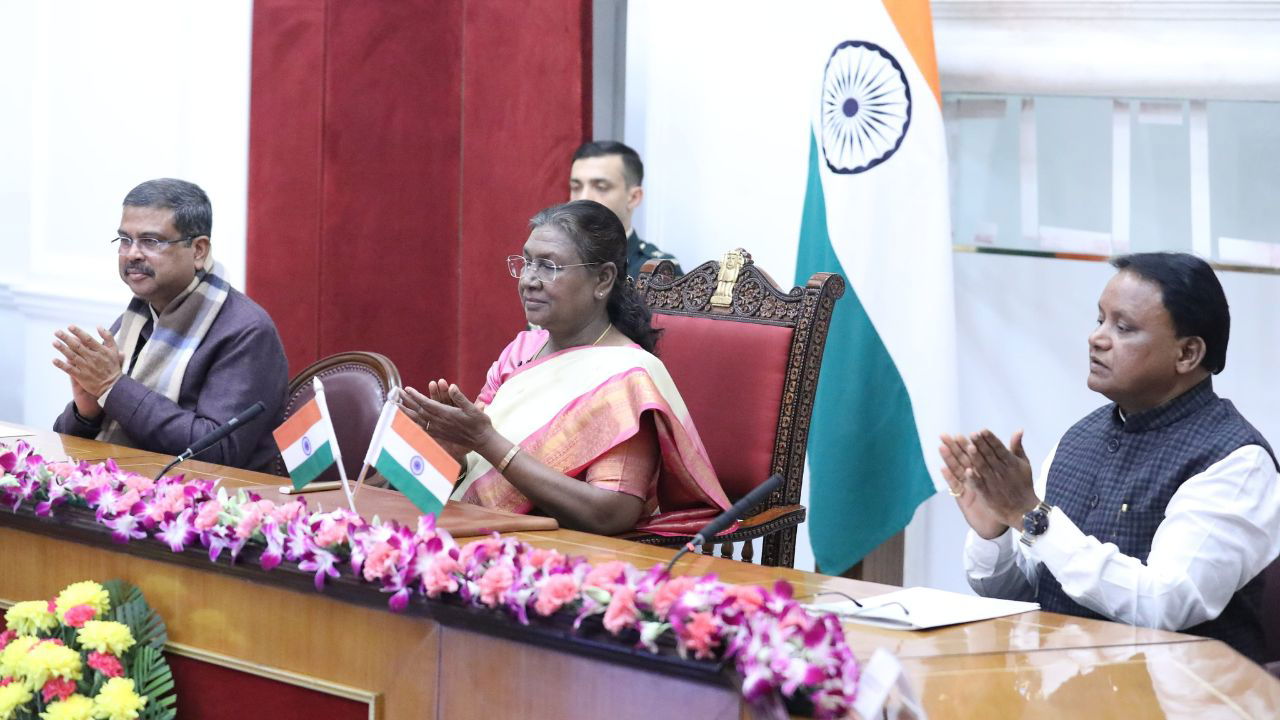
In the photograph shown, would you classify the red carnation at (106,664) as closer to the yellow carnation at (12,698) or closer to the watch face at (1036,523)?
the yellow carnation at (12,698)

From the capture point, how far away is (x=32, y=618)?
6.33 feet

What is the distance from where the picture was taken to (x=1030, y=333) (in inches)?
149

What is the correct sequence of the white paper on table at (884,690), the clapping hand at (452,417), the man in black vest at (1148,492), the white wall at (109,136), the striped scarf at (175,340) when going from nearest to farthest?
the white paper on table at (884,690) < the man in black vest at (1148,492) < the clapping hand at (452,417) < the striped scarf at (175,340) < the white wall at (109,136)

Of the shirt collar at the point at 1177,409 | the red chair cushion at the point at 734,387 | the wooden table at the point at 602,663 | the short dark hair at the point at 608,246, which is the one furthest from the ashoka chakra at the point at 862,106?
the wooden table at the point at 602,663

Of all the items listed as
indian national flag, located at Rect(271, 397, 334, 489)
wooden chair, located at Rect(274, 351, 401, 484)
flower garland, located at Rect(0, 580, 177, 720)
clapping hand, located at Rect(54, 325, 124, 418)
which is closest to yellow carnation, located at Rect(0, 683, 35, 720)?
flower garland, located at Rect(0, 580, 177, 720)

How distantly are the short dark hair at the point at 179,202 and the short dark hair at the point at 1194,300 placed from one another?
2037 mm

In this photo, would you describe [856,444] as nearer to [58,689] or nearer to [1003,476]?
[1003,476]

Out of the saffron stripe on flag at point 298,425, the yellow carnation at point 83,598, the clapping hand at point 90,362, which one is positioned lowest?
the yellow carnation at point 83,598

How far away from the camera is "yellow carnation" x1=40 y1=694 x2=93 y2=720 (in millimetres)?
1799

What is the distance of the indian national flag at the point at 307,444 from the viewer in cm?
215

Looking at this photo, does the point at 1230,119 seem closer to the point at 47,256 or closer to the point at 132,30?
the point at 132,30

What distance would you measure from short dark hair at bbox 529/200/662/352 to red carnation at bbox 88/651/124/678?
111 centimetres

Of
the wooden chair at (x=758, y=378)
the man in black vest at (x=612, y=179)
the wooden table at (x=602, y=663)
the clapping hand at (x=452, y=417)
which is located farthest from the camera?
the man in black vest at (x=612, y=179)

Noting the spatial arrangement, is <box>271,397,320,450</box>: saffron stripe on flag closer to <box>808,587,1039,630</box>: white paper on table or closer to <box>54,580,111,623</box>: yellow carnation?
<box>54,580,111,623</box>: yellow carnation
